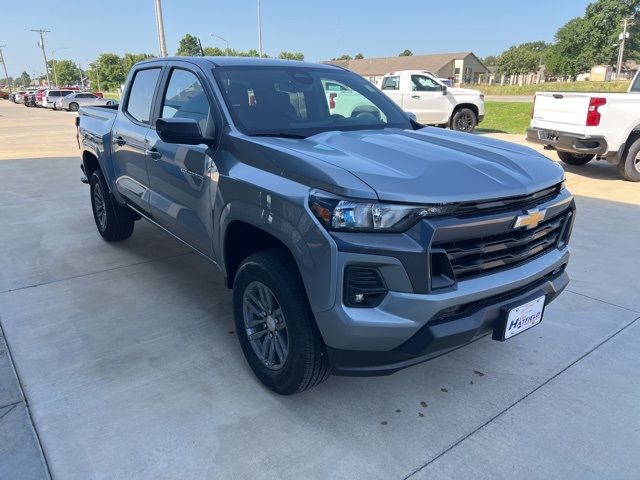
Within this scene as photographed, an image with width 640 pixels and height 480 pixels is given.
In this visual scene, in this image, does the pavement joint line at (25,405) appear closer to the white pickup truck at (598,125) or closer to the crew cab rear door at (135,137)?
the crew cab rear door at (135,137)

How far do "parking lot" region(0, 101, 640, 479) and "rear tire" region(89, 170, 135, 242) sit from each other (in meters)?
0.85

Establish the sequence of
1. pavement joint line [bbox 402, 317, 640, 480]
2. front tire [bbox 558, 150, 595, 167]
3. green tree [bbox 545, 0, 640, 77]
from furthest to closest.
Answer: green tree [bbox 545, 0, 640, 77] → front tire [bbox 558, 150, 595, 167] → pavement joint line [bbox 402, 317, 640, 480]

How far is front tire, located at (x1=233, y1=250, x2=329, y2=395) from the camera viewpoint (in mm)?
2424

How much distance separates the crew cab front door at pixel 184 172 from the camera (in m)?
3.11

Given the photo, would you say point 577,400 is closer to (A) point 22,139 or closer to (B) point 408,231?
(B) point 408,231

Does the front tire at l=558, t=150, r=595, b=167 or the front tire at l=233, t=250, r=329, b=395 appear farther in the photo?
the front tire at l=558, t=150, r=595, b=167

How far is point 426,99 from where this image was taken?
14.0 metres

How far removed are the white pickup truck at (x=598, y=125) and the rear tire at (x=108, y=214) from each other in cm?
688

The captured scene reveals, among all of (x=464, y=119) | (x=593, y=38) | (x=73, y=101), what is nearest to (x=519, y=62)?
(x=593, y=38)

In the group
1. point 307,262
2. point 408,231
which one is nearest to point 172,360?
point 307,262

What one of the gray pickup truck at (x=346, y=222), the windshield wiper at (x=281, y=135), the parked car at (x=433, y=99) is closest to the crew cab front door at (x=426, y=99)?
the parked car at (x=433, y=99)

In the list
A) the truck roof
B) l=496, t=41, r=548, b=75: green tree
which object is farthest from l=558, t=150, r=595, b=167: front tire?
l=496, t=41, r=548, b=75: green tree

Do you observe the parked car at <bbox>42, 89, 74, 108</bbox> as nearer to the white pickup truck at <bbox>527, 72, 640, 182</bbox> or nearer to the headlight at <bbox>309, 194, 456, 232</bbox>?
the white pickup truck at <bbox>527, 72, 640, 182</bbox>

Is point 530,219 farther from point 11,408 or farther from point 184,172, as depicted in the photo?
point 11,408
